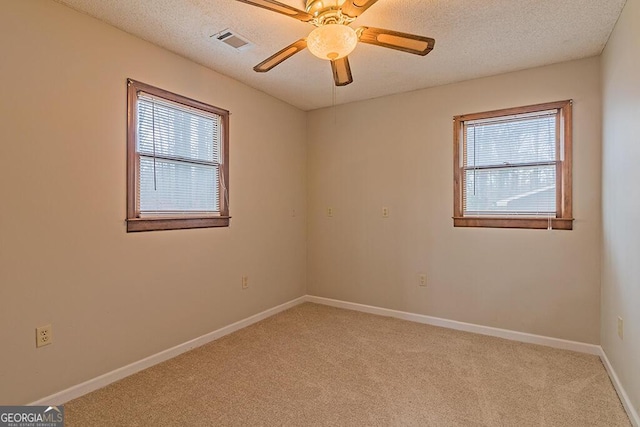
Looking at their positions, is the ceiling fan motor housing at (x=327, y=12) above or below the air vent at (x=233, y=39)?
below

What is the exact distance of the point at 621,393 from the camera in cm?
207

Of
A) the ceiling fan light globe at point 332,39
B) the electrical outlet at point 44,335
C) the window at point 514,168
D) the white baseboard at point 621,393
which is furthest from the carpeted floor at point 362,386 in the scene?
the ceiling fan light globe at point 332,39

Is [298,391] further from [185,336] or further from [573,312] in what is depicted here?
[573,312]

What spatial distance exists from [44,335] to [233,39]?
2286 mm

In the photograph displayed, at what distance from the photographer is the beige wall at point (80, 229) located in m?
1.88

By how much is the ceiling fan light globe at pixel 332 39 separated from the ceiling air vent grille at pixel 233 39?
87cm

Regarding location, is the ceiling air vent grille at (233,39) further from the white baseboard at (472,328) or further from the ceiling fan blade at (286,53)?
the white baseboard at (472,328)

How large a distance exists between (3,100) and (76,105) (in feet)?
1.20

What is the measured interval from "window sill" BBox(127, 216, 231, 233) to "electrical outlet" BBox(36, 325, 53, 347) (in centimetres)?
74

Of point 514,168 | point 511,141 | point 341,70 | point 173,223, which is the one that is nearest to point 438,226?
point 514,168

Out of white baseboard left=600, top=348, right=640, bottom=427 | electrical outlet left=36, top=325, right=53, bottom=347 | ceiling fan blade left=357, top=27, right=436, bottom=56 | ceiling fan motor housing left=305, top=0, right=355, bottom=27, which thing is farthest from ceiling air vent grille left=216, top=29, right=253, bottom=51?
white baseboard left=600, top=348, right=640, bottom=427

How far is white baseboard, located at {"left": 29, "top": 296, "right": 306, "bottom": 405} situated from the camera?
6.68 ft

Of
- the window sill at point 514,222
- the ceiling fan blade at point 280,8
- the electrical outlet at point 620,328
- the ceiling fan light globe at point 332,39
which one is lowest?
the electrical outlet at point 620,328

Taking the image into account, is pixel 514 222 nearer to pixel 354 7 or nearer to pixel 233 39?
pixel 354 7
